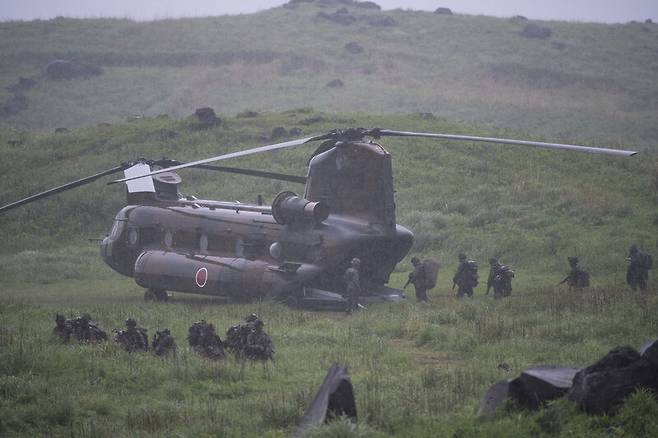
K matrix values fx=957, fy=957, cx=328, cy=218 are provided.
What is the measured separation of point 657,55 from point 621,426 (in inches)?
2879

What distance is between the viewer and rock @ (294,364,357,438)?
9.34m

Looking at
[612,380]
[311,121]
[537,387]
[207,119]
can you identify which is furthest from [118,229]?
[311,121]

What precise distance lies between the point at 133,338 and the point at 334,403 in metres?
5.67

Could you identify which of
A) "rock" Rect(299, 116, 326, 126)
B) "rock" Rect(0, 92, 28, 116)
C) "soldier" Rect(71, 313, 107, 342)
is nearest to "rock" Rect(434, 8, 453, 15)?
"rock" Rect(0, 92, 28, 116)

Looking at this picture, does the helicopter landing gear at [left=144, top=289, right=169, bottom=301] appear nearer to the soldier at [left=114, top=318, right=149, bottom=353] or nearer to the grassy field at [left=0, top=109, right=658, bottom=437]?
the grassy field at [left=0, top=109, right=658, bottom=437]

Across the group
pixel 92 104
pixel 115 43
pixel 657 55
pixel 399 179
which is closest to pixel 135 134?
pixel 399 179

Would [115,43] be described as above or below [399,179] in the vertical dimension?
→ above

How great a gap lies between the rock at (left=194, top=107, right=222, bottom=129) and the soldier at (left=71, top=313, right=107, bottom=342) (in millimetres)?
27380

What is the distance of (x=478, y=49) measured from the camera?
259 ft

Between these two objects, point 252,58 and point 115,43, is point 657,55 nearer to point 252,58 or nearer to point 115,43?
point 252,58

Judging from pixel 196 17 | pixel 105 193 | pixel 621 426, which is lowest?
pixel 105 193

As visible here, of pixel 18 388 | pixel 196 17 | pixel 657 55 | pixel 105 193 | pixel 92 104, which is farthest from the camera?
pixel 196 17

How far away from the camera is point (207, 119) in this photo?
42062mm

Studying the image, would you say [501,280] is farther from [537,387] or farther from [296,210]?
[537,387]
